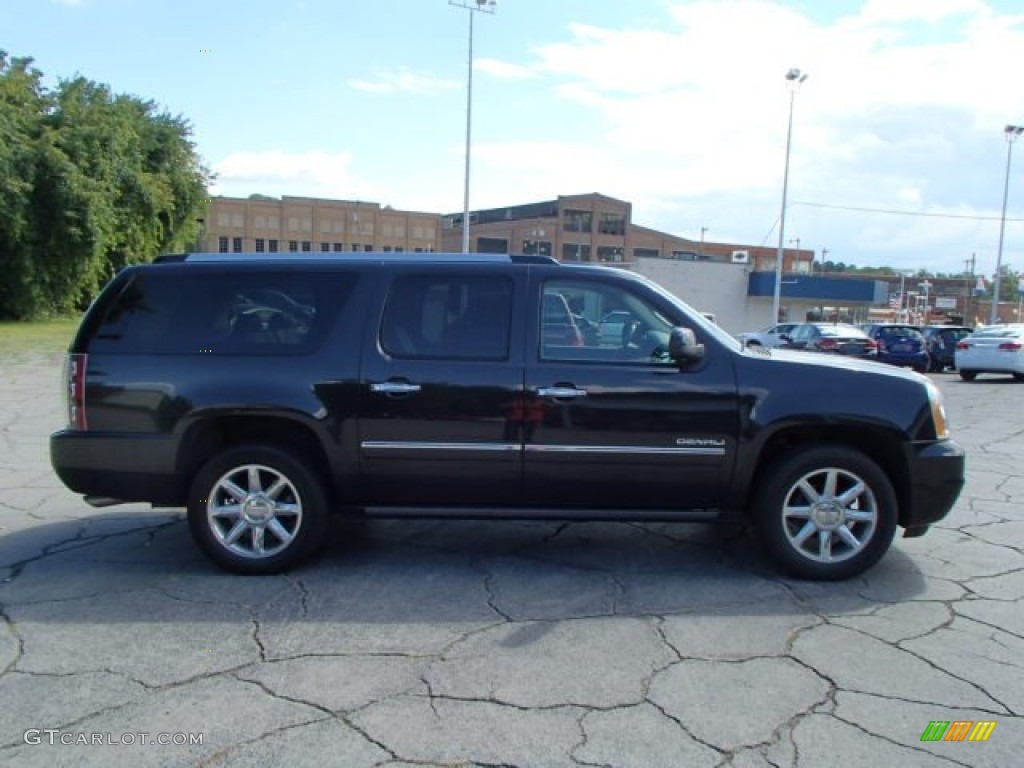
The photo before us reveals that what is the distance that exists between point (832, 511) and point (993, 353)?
18226mm

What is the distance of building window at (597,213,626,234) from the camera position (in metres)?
95.3

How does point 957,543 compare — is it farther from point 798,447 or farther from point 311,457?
point 311,457

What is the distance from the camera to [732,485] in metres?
4.52

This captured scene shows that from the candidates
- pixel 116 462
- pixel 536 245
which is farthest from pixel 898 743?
pixel 536 245

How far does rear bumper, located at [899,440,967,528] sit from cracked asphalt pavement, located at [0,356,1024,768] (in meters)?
0.44

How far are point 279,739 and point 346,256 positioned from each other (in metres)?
2.83

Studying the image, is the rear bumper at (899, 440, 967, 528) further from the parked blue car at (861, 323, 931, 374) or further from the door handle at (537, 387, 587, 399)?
the parked blue car at (861, 323, 931, 374)

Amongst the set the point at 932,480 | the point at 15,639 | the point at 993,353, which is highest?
the point at 993,353

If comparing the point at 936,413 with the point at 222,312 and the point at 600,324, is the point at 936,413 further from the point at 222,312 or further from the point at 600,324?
the point at 222,312

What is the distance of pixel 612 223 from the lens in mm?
95875

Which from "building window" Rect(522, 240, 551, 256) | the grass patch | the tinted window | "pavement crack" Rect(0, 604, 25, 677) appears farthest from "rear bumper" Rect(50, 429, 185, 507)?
"building window" Rect(522, 240, 551, 256)

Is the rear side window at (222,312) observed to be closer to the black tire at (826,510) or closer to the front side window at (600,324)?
the front side window at (600,324)

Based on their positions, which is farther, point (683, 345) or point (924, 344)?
point (924, 344)

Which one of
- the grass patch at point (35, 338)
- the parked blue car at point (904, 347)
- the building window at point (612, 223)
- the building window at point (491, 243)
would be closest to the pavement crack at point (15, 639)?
the grass patch at point (35, 338)
